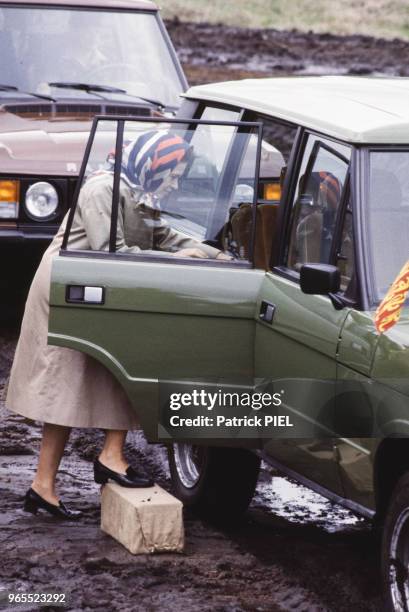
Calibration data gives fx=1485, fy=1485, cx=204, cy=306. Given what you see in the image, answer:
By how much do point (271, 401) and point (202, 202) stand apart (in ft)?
2.94

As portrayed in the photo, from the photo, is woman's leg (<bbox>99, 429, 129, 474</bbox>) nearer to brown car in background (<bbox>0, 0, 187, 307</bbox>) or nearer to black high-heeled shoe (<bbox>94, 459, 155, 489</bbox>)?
black high-heeled shoe (<bbox>94, 459, 155, 489</bbox>)

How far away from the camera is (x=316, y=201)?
5312 mm

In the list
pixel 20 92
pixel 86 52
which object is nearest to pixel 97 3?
pixel 86 52

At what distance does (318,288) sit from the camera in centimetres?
488

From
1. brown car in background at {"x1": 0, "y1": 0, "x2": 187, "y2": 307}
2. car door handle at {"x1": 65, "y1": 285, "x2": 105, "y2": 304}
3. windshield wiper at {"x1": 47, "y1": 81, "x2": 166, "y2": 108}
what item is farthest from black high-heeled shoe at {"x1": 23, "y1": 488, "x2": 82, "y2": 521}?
windshield wiper at {"x1": 47, "y1": 81, "x2": 166, "y2": 108}

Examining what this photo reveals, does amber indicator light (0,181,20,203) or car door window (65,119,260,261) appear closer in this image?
car door window (65,119,260,261)

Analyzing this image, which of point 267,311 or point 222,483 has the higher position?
point 267,311

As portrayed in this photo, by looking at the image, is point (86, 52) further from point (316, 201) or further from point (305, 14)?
point (305, 14)

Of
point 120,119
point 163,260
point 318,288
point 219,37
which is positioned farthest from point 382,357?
point 219,37

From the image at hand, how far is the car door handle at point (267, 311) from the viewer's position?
5.28 m

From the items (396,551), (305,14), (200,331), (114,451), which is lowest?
(114,451)

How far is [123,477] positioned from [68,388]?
1.39 ft

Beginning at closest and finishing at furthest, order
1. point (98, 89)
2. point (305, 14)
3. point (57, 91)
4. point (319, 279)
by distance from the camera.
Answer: point (319, 279)
point (57, 91)
point (98, 89)
point (305, 14)

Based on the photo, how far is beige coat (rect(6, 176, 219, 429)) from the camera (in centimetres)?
554
